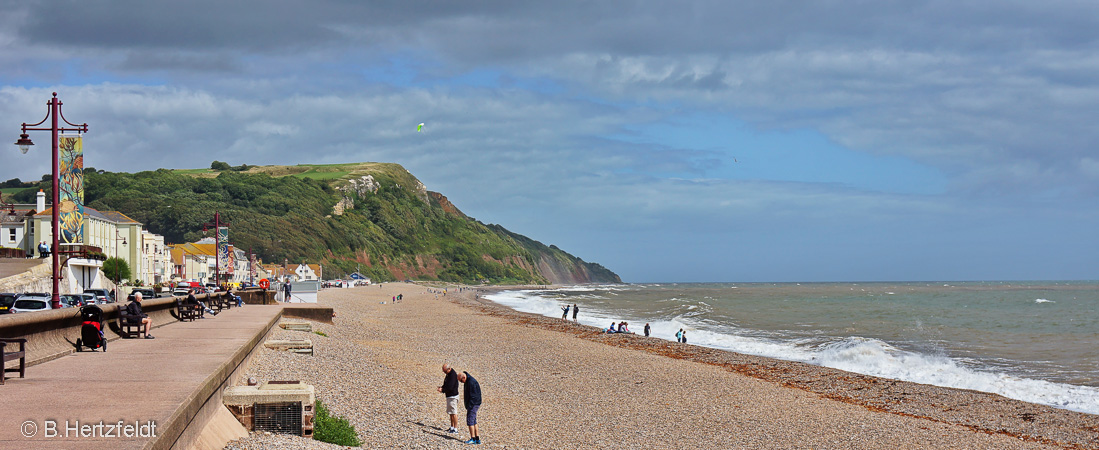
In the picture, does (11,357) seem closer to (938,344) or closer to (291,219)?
(938,344)

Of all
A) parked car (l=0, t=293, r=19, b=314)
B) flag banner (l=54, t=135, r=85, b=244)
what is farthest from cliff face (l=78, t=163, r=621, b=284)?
flag banner (l=54, t=135, r=85, b=244)

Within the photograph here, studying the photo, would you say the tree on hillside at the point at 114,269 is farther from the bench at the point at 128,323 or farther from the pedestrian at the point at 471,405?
the pedestrian at the point at 471,405

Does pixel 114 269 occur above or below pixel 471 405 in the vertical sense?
above

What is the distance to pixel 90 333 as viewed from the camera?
12.0 m

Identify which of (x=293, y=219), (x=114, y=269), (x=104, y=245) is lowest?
(x=114, y=269)

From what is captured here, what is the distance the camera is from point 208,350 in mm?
12070

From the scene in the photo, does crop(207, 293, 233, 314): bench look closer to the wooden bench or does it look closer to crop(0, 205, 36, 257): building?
the wooden bench

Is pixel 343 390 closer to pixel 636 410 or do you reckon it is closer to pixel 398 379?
pixel 398 379

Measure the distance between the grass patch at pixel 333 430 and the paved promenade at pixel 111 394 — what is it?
134 centimetres

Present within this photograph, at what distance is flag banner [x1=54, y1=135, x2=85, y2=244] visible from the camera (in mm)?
15398

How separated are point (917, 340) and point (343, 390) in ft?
96.9

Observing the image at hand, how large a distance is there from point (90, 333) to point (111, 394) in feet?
17.3

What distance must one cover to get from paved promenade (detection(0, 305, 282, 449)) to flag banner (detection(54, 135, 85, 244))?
407 cm

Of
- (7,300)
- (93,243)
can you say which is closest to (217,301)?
(7,300)
